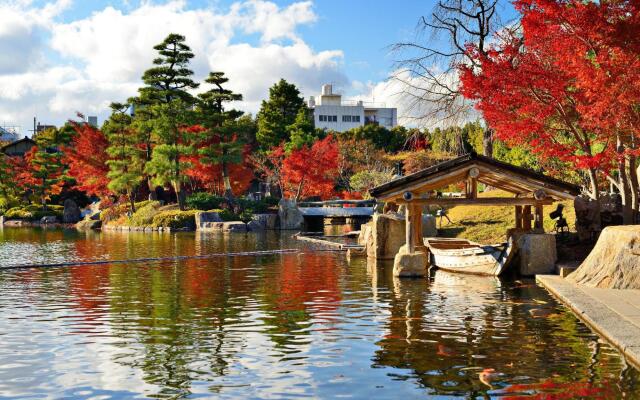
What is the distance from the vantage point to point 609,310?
13000 mm

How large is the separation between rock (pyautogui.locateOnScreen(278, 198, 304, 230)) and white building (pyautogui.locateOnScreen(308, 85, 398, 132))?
41.6 metres

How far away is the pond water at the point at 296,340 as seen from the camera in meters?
8.88

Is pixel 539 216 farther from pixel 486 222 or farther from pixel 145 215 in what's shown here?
pixel 145 215

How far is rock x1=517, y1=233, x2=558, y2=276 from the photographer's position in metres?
19.4

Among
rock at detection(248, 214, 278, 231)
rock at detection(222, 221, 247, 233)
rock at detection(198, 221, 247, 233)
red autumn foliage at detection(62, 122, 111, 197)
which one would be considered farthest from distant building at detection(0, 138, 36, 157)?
rock at detection(222, 221, 247, 233)

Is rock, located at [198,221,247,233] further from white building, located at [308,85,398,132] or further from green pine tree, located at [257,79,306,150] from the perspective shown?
white building, located at [308,85,398,132]

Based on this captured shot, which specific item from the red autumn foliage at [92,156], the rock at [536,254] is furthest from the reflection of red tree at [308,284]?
the red autumn foliage at [92,156]

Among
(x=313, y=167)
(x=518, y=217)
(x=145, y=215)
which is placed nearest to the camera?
(x=518, y=217)

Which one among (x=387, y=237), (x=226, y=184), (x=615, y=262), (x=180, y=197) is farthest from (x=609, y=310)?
(x=180, y=197)

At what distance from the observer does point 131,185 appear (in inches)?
2210

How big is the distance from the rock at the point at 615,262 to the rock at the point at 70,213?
5538 cm

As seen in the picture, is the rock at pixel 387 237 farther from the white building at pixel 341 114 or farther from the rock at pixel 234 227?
the white building at pixel 341 114

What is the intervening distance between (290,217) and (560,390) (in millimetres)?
43203

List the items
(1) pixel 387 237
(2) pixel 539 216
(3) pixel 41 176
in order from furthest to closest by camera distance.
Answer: (3) pixel 41 176 < (1) pixel 387 237 < (2) pixel 539 216
